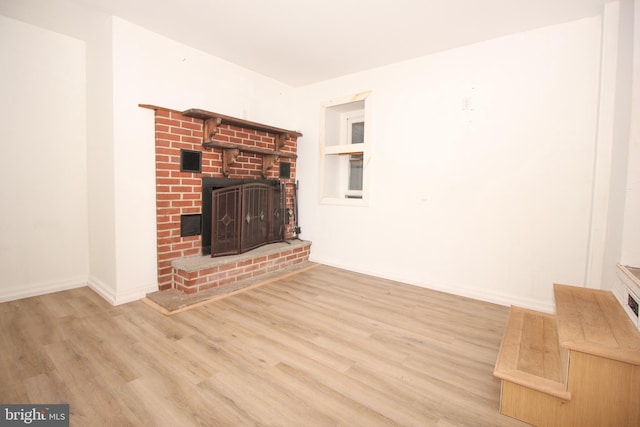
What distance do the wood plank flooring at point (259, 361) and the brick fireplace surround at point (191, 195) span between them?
1.19 feet

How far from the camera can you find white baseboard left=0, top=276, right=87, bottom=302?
242cm

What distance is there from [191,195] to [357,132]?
229cm

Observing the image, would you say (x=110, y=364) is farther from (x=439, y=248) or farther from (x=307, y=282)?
(x=439, y=248)

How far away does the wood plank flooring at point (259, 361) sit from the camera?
1305 mm

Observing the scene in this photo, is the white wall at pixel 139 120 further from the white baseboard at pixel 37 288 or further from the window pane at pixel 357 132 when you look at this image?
the window pane at pixel 357 132

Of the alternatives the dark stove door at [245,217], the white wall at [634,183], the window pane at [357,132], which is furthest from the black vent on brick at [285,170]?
the white wall at [634,183]

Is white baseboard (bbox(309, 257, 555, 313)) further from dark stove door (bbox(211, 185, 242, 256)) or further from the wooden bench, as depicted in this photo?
dark stove door (bbox(211, 185, 242, 256))

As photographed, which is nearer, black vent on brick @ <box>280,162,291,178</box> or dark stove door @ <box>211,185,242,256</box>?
dark stove door @ <box>211,185,242,256</box>

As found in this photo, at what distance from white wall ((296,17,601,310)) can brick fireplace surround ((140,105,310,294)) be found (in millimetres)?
1280

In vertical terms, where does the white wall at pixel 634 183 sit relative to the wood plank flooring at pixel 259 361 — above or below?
above

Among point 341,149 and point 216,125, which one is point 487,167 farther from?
point 216,125

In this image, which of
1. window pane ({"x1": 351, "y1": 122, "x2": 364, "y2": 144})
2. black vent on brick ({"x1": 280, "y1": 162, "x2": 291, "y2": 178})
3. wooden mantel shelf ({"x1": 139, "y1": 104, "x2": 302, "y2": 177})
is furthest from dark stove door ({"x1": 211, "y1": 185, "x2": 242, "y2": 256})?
window pane ({"x1": 351, "y1": 122, "x2": 364, "y2": 144})

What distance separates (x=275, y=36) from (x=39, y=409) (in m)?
2.92

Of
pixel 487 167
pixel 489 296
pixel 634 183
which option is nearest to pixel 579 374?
pixel 634 183
